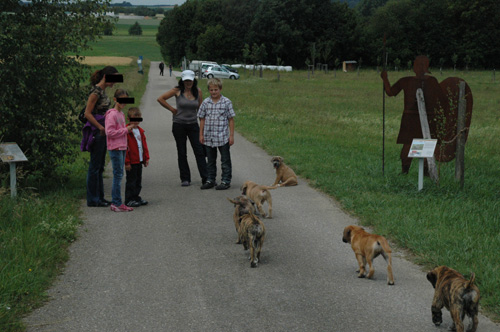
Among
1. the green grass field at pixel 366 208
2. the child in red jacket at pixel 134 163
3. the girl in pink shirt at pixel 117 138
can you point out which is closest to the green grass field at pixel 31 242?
the green grass field at pixel 366 208

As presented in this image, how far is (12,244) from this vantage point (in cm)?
630

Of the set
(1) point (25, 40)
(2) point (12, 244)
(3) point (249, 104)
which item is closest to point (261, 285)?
(2) point (12, 244)

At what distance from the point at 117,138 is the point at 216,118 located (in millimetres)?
2105

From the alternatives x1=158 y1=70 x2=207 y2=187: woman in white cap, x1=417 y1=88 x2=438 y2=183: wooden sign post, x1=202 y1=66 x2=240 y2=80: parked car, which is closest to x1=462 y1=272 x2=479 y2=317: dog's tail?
x1=417 y1=88 x2=438 y2=183: wooden sign post

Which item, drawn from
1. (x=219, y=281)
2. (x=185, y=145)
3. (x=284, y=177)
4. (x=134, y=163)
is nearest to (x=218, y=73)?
(x=185, y=145)

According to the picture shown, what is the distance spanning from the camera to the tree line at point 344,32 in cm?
8569

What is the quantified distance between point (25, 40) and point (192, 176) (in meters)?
4.11

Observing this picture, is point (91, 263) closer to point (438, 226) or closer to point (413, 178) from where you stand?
point (438, 226)

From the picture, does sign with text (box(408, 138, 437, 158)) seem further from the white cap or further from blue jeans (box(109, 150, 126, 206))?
blue jeans (box(109, 150, 126, 206))

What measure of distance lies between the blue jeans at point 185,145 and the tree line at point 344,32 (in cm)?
7269

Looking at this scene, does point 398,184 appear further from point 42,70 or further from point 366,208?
point 42,70

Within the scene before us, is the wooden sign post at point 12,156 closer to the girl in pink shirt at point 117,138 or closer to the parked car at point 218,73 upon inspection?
the girl in pink shirt at point 117,138

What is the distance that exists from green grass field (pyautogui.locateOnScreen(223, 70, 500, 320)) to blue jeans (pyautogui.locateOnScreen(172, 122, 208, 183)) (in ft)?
6.74

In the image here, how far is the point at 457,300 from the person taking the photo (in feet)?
14.3
